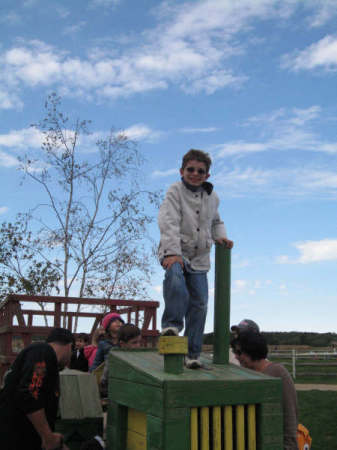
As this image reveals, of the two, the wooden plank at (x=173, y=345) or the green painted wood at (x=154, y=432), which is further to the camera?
the wooden plank at (x=173, y=345)

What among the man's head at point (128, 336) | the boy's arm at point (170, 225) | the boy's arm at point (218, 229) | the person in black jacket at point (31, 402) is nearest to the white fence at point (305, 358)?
the man's head at point (128, 336)

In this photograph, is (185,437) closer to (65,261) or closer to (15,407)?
(15,407)

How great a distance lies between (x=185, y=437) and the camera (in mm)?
2551

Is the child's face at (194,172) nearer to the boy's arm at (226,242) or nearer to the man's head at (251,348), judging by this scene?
the boy's arm at (226,242)

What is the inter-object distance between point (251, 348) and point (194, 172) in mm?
1315

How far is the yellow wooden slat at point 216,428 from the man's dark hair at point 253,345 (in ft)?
3.23

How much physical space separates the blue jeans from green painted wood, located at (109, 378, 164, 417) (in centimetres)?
51

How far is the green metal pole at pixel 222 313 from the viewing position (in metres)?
3.40

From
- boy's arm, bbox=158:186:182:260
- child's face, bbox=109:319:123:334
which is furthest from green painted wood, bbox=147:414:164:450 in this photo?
child's face, bbox=109:319:123:334

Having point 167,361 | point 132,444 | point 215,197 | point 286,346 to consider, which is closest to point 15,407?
point 132,444

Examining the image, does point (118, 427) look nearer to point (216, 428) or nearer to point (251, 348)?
point (216, 428)

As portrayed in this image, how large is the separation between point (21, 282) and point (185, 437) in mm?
13605

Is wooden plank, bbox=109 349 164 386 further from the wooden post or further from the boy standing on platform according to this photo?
the boy standing on platform

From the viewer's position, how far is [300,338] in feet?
110
